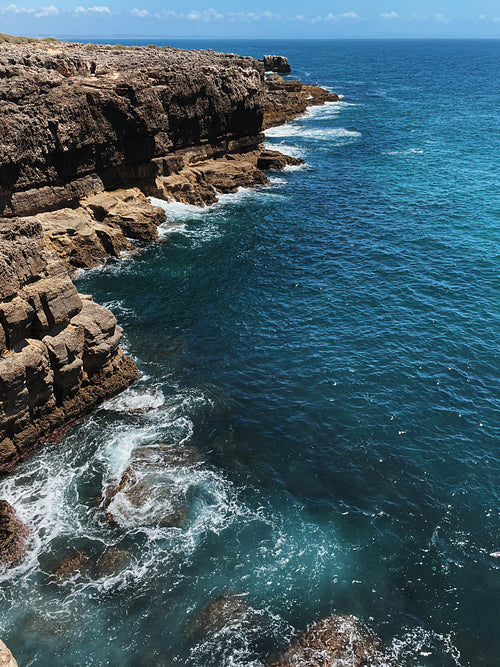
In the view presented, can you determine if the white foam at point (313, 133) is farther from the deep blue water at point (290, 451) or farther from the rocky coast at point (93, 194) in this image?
the deep blue water at point (290, 451)

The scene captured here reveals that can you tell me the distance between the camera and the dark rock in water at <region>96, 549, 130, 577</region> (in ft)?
64.5

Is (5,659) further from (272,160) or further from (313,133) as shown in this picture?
(313,133)

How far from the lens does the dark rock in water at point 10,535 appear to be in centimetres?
2008

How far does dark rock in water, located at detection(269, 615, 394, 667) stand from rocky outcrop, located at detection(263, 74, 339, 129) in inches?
3448

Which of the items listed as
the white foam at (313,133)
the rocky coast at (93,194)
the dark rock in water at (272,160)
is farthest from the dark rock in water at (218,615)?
the white foam at (313,133)

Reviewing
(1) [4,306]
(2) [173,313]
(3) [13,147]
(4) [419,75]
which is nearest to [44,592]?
(1) [4,306]

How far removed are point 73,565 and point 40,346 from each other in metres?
10.1

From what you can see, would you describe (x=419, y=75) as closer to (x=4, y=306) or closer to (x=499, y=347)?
(x=499, y=347)

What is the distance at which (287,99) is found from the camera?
108 metres

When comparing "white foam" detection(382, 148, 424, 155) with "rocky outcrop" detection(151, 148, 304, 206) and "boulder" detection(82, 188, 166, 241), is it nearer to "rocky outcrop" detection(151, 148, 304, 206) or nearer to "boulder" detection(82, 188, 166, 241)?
"rocky outcrop" detection(151, 148, 304, 206)

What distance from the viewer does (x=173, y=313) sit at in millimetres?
37500

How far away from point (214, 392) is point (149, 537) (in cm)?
1016

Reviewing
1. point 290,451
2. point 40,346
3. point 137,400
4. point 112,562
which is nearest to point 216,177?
point 137,400

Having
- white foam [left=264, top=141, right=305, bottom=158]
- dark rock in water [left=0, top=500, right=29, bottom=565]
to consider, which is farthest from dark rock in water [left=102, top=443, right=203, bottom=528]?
white foam [left=264, top=141, right=305, bottom=158]
